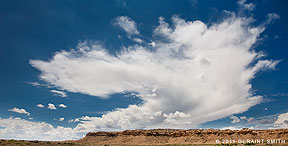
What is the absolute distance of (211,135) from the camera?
346ft

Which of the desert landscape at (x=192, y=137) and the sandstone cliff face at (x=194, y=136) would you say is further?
the sandstone cliff face at (x=194, y=136)

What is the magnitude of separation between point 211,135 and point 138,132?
48.7m

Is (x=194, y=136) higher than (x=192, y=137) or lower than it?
higher

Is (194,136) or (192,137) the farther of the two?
(194,136)

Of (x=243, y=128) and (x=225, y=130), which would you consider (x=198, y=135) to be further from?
(x=243, y=128)

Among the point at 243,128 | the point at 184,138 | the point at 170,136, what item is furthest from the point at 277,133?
the point at 170,136

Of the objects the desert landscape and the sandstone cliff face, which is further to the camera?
the sandstone cliff face

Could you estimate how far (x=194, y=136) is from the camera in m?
109

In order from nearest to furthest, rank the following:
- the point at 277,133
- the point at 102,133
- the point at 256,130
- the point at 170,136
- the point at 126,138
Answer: the point at 277,133 → the point at 256,130 → the point at 170,136 → the point at 126,138 → the point at 102,133

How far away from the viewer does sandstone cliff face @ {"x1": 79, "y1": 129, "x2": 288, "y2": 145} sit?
90250mm

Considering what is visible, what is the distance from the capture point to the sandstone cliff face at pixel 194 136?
90250 mm

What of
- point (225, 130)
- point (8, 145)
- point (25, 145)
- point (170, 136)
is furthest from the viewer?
point (170, 136)

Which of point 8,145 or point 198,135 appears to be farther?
point 198,135

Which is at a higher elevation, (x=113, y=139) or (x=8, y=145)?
(x=8, y=145)
